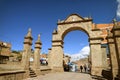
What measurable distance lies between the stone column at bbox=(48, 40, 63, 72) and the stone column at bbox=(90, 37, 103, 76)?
5298 mm

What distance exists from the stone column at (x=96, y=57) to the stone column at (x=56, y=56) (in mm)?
5298

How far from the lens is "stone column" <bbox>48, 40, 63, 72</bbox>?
816 inches

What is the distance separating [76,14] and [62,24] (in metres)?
3.06

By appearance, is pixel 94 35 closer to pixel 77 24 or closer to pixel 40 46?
pixel 77 24

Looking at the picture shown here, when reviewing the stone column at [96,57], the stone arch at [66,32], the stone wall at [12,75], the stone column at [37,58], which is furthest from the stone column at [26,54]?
the stone column at [96,57]

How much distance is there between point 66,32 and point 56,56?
4.87 metres

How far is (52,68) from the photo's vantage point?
2070 cm

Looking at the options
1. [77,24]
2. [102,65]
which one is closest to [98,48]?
[102,65]

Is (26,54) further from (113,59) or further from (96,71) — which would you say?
(96,71)

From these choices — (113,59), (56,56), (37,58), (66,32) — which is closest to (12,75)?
(37,58)

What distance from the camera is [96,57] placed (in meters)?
18.9

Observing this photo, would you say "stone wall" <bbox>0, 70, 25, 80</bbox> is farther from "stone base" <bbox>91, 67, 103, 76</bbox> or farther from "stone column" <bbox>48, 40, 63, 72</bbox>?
"stone base" <bbox>91, 67, 103, 76</bbox>

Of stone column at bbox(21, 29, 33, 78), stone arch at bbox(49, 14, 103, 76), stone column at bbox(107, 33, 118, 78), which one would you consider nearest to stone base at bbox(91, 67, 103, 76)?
stone arch at bbox(49, 14, 103, 76)

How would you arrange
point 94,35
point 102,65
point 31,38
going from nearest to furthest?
point 31,38 → point 102,65 → point 94,35
